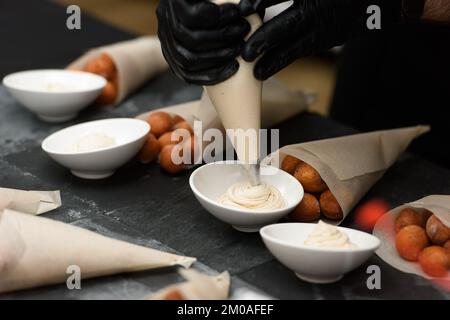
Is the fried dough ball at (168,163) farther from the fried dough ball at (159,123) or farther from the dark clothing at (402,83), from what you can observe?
the dark clothing at (402,83)

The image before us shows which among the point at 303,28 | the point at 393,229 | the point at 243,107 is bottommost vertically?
the point at 393,229

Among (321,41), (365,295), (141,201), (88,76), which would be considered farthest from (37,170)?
(365,295)

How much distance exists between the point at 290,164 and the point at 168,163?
29 centimetres

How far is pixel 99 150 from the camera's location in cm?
144

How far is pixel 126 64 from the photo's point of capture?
1.97 meters

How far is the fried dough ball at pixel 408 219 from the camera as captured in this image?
1301mm

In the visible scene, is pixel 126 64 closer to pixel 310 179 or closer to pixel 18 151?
pixel 18 151

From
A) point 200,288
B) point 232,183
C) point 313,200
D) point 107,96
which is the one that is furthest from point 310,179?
point 107,96

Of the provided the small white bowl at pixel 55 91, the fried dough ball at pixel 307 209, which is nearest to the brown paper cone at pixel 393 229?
the fried dough ball at pixel 307 209

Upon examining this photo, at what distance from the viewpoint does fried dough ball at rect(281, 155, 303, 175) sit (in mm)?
1420

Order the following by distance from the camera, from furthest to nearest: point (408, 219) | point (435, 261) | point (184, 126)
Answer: point (184, 126), point (408, 219), point (435, 261)

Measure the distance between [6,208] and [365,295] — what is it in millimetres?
668

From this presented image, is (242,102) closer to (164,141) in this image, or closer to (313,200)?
(313,200)

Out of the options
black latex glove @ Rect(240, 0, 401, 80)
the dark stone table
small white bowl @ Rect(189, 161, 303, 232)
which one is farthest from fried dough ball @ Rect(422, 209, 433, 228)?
black latex glove @ Rect(240, 0, 401, 80)
